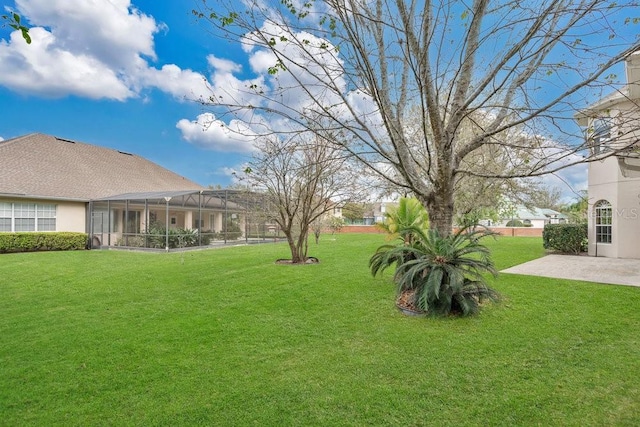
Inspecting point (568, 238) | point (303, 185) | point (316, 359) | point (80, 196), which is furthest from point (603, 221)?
point (80, 196)

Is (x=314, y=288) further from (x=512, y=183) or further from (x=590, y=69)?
(x=512, y=183)

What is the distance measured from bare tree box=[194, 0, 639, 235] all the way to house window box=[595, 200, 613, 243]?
9697 mm

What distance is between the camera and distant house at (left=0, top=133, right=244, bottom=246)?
56.1ft

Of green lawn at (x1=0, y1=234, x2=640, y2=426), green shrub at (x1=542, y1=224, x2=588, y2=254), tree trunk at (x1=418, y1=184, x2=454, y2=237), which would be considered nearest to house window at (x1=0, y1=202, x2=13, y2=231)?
green lawn at (x1=0, y1=234, x2=640, y2=426)

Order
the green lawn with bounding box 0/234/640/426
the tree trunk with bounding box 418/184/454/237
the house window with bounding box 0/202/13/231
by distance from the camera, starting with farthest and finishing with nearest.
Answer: the house window with bounding box 0/202/13/231, the tree trunk with bounding box 418/184/454/237, the green lawn with bounding box 0/234/640/426

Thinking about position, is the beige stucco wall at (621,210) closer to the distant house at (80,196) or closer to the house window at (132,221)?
the distant house at (80,196)

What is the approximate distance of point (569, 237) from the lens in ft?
44.4

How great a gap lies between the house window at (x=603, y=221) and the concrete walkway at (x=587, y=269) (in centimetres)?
135

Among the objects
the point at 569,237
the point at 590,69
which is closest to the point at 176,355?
the point at 590,69

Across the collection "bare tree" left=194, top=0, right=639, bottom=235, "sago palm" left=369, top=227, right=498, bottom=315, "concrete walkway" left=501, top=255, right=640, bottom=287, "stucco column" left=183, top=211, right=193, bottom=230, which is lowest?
"concrete walkway" left=501, top=255, right=640, bottom=287

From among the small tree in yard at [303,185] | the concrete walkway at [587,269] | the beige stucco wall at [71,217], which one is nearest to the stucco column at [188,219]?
the beige stucco wall at [71,217]

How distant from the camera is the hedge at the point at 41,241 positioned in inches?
619

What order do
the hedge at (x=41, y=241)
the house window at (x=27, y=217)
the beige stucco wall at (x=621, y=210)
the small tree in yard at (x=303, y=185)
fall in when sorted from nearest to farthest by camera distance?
the small tree in yard at (x=303, y=185) < the beige stucco wall at (x=621, y=210) < the hedge at (x=41, y=241) < the house window at (x=27, y=217)

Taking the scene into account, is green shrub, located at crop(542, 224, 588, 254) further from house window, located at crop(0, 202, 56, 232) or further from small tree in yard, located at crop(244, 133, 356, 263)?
house window, located at crop(0, 202, 56, 232)
